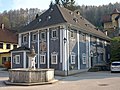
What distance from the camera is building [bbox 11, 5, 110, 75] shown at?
3228 cm

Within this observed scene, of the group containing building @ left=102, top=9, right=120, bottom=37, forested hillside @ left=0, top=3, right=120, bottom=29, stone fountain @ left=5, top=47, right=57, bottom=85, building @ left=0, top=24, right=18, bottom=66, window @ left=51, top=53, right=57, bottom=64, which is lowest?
stone fountain @ left=5, top=47, right=57, bottom=85

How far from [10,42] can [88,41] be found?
82.0 feet

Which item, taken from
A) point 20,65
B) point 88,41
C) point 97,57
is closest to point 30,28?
point 20,65

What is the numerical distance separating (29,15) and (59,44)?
64.7 metres

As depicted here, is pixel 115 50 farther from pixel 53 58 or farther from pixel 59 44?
pixel 53 58

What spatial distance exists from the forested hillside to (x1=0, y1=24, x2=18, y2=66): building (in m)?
21.7

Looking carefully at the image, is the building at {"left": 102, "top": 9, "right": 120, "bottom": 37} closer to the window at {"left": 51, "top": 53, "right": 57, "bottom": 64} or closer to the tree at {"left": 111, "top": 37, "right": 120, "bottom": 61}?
the tree at {"left": 111, "top": 37, "right": 120, "bottom": 61}

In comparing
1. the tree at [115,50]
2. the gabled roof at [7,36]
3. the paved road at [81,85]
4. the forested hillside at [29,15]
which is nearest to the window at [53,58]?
the paved road at [81,85]

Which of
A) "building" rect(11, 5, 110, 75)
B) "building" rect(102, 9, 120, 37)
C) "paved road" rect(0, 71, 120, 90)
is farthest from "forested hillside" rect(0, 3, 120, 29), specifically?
"paved road" rect(0, 71, 120, 90)

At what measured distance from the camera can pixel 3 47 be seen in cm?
5525

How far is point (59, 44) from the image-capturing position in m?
32.6

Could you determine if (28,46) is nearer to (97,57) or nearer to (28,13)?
(97,57)

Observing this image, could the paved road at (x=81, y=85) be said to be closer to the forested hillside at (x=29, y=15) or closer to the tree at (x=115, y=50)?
the tree at (x=115, y=50)

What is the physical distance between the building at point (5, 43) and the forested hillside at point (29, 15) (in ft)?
71.2
